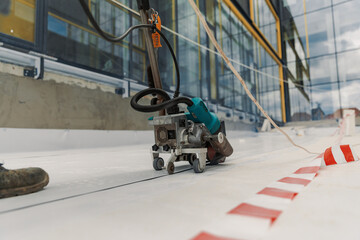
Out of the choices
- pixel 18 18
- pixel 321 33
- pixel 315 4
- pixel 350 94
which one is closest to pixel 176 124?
pixel 18 18

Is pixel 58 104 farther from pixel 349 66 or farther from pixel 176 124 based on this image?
pixel 349 66

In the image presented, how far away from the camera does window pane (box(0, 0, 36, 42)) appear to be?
253cm

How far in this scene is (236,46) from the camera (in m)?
7.84

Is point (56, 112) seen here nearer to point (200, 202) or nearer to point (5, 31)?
point (5, 31)

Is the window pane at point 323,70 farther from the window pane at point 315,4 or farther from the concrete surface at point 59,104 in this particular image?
the concrete surface at point 59,104

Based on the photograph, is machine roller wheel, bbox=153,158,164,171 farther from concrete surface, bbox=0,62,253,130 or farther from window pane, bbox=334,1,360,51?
window pane, bbox=334,1,360,51

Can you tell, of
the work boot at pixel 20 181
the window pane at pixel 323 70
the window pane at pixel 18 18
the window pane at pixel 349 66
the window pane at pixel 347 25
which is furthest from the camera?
the window pane at pixel 323 70

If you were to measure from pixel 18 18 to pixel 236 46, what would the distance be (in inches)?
263

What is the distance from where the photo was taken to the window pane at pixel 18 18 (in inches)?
99.5

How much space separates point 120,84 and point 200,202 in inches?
138

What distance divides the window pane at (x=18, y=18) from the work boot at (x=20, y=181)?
2522 mm

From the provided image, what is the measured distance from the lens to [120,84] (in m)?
3.87

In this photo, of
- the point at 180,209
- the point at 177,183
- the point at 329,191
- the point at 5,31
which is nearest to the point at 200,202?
the point at 180,209

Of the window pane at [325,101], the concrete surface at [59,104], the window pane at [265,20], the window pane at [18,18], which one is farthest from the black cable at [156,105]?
the window pane at [325,101]
